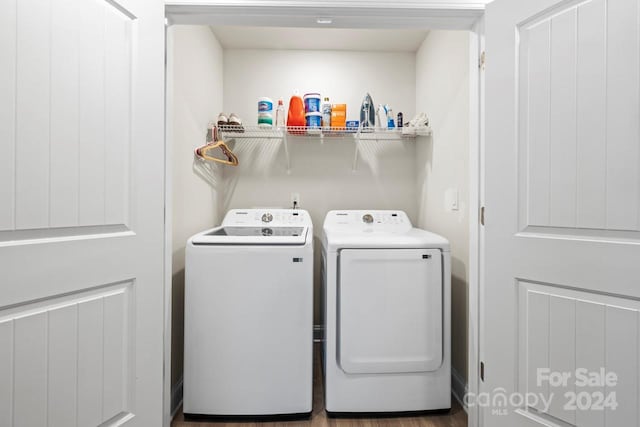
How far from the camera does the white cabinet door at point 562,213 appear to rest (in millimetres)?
849

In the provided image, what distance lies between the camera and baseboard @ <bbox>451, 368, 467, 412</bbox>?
1.66 metres

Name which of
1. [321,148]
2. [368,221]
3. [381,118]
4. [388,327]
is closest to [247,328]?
[388,327]

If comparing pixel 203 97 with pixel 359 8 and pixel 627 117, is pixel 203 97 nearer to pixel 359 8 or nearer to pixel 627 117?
pixel 359 8

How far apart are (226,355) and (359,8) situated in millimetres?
1693

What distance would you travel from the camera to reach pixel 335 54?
2447 millimetres

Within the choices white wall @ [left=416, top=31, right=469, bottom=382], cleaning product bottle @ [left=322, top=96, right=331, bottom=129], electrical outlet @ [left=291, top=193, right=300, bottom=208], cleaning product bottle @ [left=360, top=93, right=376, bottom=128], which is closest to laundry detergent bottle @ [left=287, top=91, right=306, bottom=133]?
cleaning product bottle @ [left=322, top=96, right=331, bottom=129]

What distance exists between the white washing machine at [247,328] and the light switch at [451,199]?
0.95m

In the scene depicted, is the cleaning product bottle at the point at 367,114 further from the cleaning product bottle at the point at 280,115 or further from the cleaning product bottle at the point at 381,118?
the cleaning product bottle at the point at 280,115

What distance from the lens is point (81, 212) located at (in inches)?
34.9

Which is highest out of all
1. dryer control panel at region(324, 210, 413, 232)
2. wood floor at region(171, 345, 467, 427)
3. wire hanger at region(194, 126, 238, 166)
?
wire hanger at region(194, 126, 238, 166)

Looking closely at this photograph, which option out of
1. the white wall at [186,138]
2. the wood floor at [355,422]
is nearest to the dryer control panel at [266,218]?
the white wall at [186,138]

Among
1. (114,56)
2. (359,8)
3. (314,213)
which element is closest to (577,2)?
(359,8)

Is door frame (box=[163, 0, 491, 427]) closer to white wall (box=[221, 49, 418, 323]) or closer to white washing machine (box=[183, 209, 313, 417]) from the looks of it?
white washing machine (box=[183, 209, 313, 417])

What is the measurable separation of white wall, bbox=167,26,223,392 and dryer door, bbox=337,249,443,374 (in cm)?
91
